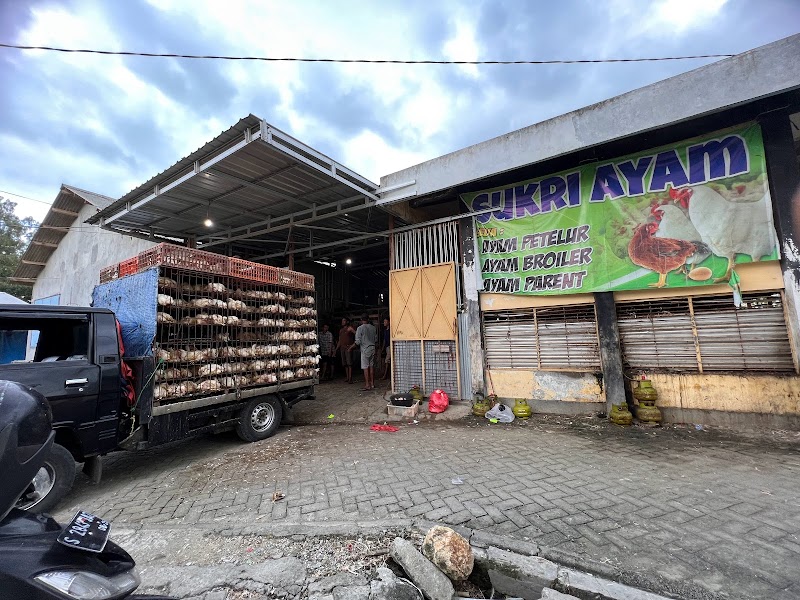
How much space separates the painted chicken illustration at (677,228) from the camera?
5.85 meters

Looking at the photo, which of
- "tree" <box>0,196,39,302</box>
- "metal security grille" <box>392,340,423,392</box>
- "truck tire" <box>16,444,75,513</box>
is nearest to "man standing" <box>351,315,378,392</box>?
"metal security grille" <box>392,340,423,392</box>

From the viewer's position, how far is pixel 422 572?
94.4 inches

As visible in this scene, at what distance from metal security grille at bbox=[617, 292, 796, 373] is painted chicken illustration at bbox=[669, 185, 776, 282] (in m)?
0.64

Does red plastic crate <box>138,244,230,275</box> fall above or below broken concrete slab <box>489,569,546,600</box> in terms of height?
above

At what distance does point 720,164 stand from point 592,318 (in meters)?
3.23

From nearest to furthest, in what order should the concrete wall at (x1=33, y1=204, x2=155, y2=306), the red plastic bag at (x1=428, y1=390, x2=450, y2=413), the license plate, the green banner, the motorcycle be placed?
the motorcycle < the license plate < the green banner < the red plastic bag at (x1=428, y1=390, x2=450, y2=413) < the concrete wall at (x1=33, y1=204, x2=155, y2=306)

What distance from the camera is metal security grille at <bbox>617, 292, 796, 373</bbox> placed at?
555 cm

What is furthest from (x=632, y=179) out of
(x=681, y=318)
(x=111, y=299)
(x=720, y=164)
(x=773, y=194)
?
(x=111, y=299)

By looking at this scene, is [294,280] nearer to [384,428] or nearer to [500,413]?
[384,428]

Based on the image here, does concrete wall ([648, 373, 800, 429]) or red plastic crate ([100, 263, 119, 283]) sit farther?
red plastic crate ([100, 263, 119, 283])

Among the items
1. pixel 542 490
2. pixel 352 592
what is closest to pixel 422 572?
pixel 352 592

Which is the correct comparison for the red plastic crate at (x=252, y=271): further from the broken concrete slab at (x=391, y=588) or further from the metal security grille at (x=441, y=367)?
the broken concrete slab at (x=391, y=588)

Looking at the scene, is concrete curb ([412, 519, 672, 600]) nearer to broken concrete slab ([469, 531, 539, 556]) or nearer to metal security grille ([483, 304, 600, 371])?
broken concrete slab ([469, 531, 539, 556])

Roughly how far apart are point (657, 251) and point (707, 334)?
1620 mm
